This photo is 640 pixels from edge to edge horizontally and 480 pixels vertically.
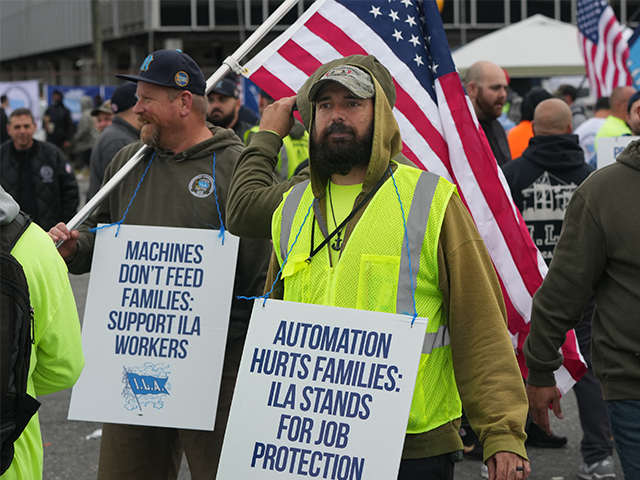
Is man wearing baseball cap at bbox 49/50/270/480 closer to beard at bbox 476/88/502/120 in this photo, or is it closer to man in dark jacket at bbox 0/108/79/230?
beard at bbox 476/88/502/120

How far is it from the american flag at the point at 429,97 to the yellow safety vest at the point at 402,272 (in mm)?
1334

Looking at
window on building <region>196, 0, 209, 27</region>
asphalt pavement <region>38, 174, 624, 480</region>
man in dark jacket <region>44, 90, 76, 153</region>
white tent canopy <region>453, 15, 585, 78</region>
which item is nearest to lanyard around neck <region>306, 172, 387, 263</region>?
asphalt pavement <region>38, 174, 624, 480</region>

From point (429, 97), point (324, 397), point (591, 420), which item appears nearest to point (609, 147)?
point (591, 420)

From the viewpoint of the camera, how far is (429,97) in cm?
402

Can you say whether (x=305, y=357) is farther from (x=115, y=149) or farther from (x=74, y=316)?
(x=115, y=149)

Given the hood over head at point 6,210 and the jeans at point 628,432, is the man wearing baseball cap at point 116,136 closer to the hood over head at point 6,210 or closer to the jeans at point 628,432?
the hood over head at point 6,210

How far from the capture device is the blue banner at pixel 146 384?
3693 mm

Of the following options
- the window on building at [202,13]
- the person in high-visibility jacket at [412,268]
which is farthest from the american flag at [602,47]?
the window on building at [202,13]

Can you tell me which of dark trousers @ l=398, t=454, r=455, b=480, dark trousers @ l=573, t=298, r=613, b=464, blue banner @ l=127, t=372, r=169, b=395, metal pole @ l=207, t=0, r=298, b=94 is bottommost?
dark trousers @ l=573, t=298, r=613, b=464

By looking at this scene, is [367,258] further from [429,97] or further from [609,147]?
[609,147]

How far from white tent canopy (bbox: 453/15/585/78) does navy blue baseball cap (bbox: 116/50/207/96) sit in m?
12.8

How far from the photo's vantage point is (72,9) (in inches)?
1687

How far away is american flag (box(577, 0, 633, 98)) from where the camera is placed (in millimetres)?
10055

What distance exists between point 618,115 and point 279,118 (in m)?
5.90
